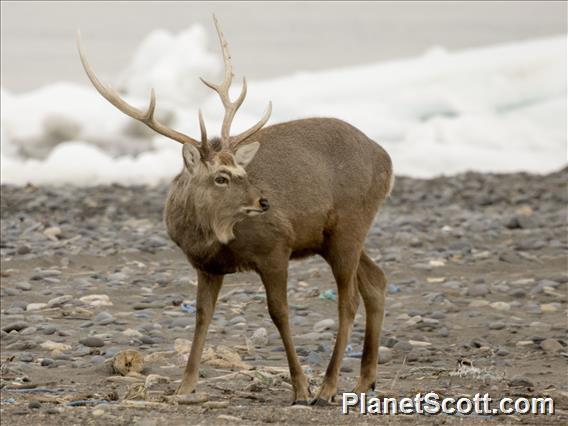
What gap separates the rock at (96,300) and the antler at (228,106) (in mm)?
3555

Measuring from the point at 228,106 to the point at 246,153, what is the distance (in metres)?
0.69

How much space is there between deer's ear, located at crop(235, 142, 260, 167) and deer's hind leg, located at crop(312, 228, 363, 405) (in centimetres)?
88

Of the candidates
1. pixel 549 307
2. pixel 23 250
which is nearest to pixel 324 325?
pixel 549 307

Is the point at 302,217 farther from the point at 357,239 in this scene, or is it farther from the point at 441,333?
the point at 441,333

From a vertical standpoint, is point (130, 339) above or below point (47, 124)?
below

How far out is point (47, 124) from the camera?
2311 cm

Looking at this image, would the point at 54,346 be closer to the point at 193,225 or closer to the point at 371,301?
the point at 193,225

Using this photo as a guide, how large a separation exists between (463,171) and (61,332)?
13.7 m

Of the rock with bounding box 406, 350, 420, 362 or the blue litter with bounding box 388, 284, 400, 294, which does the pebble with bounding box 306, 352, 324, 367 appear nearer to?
the rock with bounding box 406, 350, 420, 362

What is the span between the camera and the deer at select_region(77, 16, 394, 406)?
8734 millimetres

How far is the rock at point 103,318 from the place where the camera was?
11.6 metres

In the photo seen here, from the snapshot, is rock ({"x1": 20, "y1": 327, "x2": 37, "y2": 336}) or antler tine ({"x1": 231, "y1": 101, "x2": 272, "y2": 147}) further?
rock ({"x1": 20, "y1": 327, "x2": 37, "y2": 336})

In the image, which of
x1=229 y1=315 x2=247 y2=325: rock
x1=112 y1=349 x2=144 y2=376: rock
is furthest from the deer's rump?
x1=229 y1=315 x2=247 y2=325: rock

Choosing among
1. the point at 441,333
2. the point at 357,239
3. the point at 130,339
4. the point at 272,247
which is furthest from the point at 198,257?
the point at 441,333
